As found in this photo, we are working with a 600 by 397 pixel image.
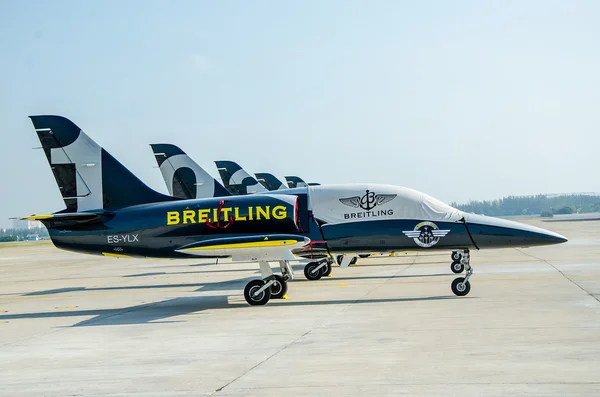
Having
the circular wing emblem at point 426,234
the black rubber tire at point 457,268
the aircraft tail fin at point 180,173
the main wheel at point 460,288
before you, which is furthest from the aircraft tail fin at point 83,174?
the aircraft tail fin at point 180,173

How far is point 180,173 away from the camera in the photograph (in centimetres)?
3203

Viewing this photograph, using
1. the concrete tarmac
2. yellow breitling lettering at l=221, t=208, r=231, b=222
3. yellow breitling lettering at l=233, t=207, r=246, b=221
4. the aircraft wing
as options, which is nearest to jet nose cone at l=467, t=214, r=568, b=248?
the concrete tarmac

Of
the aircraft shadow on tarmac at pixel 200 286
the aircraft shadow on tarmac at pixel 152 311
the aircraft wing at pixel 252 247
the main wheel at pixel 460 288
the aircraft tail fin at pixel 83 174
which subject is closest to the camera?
the aircraft shadow on tarmac at pixel 152 311

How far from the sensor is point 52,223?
1894cm

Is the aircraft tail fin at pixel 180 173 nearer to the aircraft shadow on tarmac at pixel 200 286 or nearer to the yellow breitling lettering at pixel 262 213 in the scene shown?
the aircraft shadow on tarmac at pixel 200 286

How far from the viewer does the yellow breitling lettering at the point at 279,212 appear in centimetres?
1842

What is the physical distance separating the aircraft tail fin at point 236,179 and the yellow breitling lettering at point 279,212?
22.7 m

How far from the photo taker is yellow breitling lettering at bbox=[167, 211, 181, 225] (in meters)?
18.7

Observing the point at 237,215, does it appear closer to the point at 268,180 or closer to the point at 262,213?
the point at 262,213

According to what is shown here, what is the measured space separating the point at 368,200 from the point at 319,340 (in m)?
6.79

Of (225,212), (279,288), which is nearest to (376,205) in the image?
(279,288)

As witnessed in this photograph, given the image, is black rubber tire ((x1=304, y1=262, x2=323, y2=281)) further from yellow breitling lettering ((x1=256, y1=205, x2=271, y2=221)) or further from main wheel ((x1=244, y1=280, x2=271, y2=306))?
main wheel ((x1=244, y1=280, x2=271, y2=306))

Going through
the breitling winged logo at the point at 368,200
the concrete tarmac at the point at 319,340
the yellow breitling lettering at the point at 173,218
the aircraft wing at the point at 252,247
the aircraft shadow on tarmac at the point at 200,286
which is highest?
the breitling winged logo at the point at 368,200

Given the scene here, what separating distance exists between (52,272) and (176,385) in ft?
95.0
